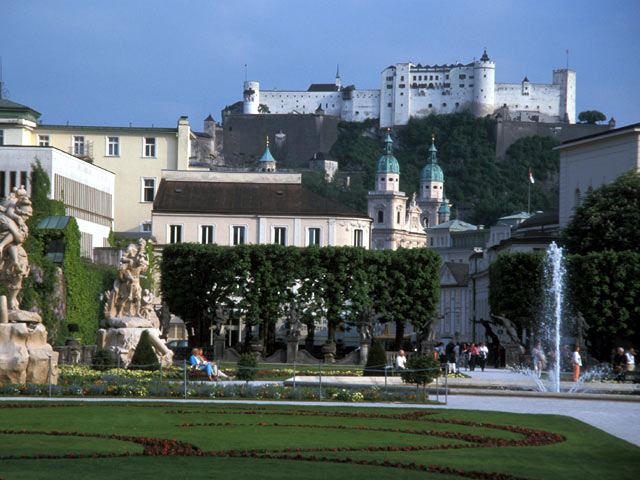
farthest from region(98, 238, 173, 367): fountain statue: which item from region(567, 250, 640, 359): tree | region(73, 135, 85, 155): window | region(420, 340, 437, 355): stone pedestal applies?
Answer: region(73, 135, 85, 155): window

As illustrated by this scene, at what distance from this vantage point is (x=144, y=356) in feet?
120

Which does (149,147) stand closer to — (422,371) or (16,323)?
(422,371)

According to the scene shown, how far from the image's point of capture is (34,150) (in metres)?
65.8

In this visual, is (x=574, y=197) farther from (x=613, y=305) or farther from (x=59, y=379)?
(x=59, y=379)

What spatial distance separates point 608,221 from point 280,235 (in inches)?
993

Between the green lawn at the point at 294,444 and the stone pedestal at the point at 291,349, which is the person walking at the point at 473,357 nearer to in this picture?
the stone pedestal at the point at 291,349

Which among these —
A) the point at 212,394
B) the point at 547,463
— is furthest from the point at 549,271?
the point at 547,463

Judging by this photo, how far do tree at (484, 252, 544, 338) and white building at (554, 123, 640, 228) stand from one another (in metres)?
16.2

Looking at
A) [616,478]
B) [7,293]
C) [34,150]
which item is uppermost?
[34,150]

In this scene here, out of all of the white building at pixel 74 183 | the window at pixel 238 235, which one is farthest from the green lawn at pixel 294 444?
the window at pixel 238 235

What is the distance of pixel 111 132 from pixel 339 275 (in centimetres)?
3118

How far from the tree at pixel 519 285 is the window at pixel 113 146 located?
35.8 metres

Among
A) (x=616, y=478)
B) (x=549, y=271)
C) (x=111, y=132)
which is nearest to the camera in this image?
(x=616, y=478)

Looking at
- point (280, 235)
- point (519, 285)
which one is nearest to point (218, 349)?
point (519, 285)
